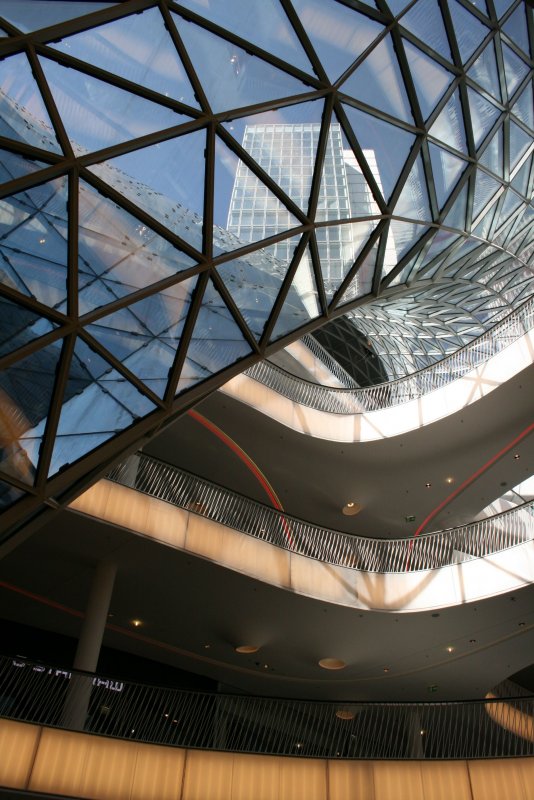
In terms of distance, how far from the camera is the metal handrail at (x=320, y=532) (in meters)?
24.8

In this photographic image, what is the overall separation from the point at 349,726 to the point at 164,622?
42.9 ft

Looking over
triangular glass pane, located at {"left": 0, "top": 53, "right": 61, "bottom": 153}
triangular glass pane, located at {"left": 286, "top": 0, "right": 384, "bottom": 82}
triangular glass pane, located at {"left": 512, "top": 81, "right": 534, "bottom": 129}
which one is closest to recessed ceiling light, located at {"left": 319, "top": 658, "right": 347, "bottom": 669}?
triangular glass pane, located at {"left": 512, "top": 81, "right": 534, "bottom": 129}

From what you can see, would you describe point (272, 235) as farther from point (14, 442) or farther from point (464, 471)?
point (464, 471)

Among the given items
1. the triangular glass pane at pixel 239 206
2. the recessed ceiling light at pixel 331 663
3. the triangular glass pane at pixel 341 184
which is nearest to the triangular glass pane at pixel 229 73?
the triangular glass pane at pixel 239 206

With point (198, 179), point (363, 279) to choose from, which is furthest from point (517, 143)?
point (198, 179)

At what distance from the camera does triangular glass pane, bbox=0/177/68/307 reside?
38.9 feet

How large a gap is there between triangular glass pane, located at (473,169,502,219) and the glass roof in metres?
Answer: 0.77

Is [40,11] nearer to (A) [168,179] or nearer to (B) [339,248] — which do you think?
(A) [168,179]

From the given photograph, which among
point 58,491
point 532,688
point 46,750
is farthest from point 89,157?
point 532,688

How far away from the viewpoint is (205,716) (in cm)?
2595

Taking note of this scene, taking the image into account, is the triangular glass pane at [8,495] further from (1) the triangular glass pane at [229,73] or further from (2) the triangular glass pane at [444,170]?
(2) the triangular glass pane at [444,170]

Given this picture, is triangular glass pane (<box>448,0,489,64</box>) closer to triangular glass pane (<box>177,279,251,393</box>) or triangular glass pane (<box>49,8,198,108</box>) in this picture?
triangular glass pane (<box>49,8,198,108</box>)

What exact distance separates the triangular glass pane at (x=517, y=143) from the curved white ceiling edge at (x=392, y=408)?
730 cm

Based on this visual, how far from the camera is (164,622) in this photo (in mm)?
24562
